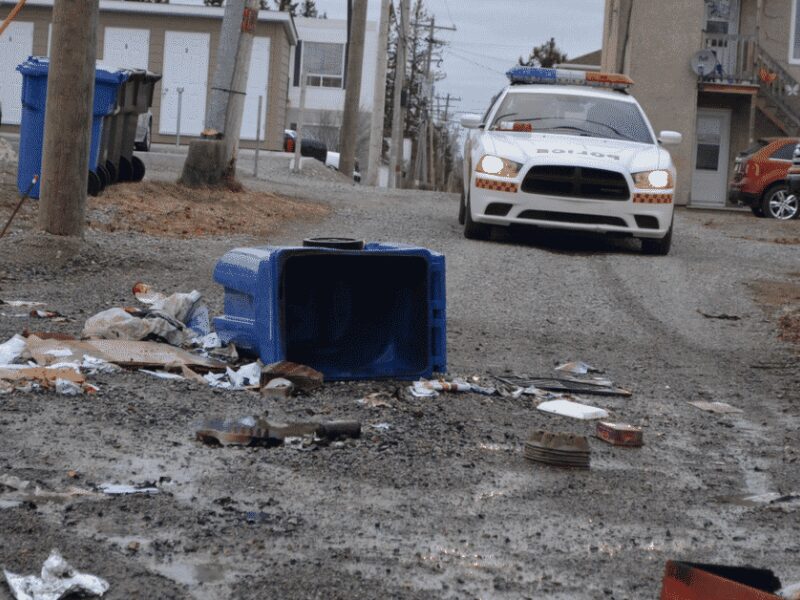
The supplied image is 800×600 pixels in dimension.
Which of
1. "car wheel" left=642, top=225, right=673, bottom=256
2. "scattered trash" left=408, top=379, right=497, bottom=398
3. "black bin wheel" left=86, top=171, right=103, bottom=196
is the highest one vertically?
"black bin wheel" left=86, top=171, right=103, bottom=196

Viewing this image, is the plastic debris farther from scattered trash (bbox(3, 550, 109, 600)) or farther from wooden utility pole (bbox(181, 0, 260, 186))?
wooden utility pole (bbox(181, 0, 260, 186))

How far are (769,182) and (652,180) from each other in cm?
1173

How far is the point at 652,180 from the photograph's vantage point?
12945 mm

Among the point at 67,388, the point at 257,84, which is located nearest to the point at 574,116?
the point at 67,388

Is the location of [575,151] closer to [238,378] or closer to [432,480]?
[238,378]

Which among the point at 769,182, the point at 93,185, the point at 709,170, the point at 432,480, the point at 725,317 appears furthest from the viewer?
the point at 709,170

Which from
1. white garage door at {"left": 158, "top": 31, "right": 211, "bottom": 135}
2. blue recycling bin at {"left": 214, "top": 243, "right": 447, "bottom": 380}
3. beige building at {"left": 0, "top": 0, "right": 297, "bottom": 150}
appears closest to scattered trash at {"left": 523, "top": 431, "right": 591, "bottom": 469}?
blue recycling bin at {"left": 214, "top": 243, "right": 447, "bottom": 380}

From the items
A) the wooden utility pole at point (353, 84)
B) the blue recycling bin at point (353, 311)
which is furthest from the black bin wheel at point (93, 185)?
the wooden utility pole at point (353, 84)

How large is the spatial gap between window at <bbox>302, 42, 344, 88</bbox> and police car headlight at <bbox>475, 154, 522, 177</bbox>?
46.4 metres

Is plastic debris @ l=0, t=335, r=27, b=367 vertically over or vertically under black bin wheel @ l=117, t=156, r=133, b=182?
under

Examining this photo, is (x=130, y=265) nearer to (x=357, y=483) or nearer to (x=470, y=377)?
(x=470, y=377)

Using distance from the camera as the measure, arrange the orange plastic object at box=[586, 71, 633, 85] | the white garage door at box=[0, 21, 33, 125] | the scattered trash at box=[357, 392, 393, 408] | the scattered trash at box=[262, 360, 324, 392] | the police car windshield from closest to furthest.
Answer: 1. the scattered trash at box=[357, 392, 393, 408]
2. the scattered trash at box=[262, 360, 324, 392]
3. the police car windshield
4. the orange plastic object at box=[586, 71, 633, 85]
5. the white garage door at box=[0, 21, 33, 125]

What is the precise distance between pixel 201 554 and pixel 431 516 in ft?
2.90

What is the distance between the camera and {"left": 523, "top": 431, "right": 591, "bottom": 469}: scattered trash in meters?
5.16
